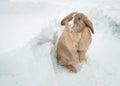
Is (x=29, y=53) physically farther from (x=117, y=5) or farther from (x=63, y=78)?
(x=117, y=5)

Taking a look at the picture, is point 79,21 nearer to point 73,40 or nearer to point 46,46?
point 73,40

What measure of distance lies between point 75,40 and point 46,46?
0.73 ft

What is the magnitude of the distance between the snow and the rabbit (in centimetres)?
9

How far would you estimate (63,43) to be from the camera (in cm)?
142

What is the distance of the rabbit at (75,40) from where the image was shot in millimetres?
1411

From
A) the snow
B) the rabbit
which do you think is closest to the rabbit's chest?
the rabbit

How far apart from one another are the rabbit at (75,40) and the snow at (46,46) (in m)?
0.09

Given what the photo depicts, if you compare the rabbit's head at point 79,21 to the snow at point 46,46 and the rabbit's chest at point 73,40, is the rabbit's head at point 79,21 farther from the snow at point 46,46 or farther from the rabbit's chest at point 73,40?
the snow at point 46,46

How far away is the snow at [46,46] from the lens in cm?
134

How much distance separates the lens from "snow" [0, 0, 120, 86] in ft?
4.39

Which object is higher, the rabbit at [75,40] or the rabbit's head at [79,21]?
the rabbit's head at [79,21]

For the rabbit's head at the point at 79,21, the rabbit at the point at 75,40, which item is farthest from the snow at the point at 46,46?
the rabbit's head at the point at 79,21

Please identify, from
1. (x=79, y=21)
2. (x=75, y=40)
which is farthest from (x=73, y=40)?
(x=79, y=21)

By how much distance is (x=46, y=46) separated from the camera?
1547mm
